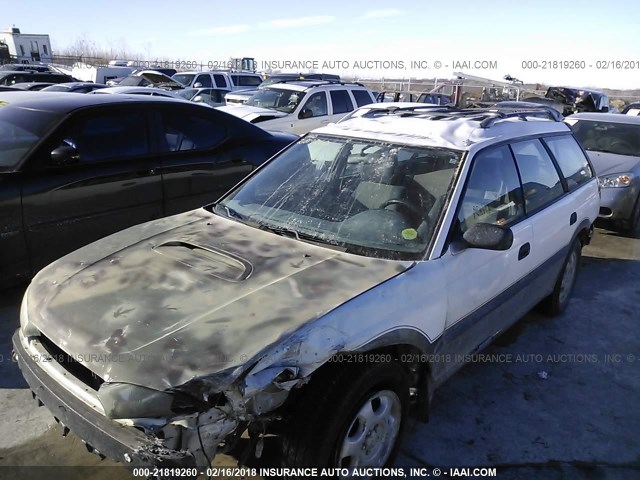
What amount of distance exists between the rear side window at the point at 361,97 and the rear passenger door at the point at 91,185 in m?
7.49

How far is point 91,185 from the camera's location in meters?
4.36

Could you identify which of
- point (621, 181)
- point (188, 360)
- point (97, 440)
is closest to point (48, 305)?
point (97, 440)

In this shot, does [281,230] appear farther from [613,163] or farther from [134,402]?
[613,163]

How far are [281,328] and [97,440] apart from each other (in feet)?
2.71

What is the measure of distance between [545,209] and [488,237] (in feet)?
4.46

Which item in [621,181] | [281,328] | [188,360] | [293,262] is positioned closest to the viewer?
[188,360]

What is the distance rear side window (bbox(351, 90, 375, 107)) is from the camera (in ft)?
38.2

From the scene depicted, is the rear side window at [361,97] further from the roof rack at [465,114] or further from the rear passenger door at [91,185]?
the roof rack at [465,114]

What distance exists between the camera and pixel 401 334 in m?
2.32

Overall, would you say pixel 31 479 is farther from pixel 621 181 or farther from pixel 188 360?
pixel 621 181

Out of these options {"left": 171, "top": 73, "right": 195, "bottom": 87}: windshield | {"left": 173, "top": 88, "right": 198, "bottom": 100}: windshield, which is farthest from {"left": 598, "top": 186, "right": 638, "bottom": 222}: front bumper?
{"left": 171, "top": 73, "right": 195, "bottom": 87}: windshield

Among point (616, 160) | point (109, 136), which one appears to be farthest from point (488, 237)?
point (616, 160)

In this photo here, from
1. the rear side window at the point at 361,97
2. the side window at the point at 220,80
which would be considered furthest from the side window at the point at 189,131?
the side window at the point at 220,80

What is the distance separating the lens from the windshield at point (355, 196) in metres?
2.72
